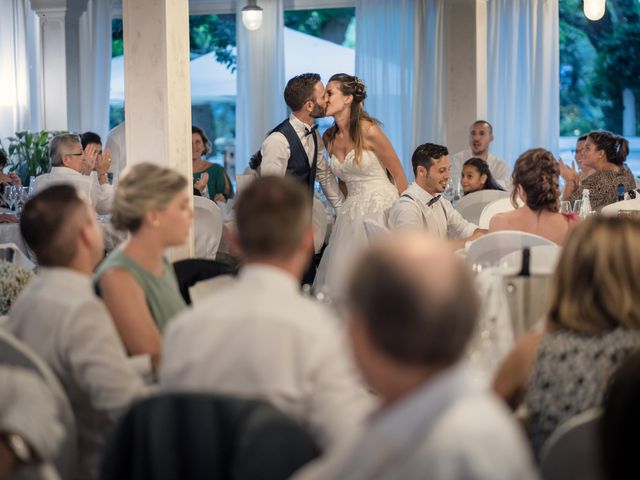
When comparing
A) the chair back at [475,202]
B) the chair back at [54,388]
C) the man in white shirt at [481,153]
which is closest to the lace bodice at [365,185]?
the chair back at [475,202]

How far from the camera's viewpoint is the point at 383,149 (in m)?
6.14

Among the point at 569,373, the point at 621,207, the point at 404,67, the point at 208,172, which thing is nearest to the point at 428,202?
the point at 621,207

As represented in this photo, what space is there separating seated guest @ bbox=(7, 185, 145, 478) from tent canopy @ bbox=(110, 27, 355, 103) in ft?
35.7

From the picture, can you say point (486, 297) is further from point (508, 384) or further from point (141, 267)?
point (141, 267)

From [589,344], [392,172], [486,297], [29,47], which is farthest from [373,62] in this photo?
[589,344]

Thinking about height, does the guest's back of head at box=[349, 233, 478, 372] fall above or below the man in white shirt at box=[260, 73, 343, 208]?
below

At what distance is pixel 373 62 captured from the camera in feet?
38.5

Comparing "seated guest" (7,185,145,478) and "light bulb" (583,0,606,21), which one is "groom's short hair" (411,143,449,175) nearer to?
"seated guest" (7,185,145,478)

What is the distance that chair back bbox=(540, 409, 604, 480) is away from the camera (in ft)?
5.81

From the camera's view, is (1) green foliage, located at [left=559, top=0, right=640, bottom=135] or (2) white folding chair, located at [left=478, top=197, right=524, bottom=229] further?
(1) green foliage, located at [left=559, top=0, right=640, bottom=135]

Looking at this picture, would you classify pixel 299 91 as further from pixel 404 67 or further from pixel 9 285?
pixel 404 67

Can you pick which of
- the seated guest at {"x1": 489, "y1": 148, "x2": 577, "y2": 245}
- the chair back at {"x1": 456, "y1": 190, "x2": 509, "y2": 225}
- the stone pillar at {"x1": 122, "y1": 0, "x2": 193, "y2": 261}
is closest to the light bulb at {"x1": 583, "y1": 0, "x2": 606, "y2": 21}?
the chair back at {"x1": 456, "y1": 190, "x2": 509, "y2": 225}

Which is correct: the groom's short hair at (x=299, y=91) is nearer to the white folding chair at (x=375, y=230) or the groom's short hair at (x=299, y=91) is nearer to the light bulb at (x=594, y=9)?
the white folding chair at (x=375, y=230)

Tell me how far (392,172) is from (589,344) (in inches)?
161
